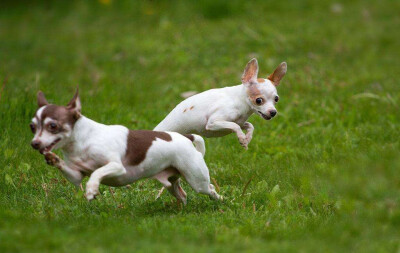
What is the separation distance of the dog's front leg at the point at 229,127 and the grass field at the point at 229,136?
0.55 meters

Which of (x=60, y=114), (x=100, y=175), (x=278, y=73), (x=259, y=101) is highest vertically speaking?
(x=60, y=114)

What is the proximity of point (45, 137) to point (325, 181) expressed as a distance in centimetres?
272

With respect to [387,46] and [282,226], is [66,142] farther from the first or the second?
[387,46]

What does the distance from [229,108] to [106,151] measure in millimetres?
1414

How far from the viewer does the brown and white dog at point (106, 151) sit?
175 inches

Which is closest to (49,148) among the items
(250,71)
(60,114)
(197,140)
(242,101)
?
(60,114)

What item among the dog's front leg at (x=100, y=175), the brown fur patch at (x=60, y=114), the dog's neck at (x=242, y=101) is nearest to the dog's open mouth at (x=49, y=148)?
the brown fur patch at (x=60, y=114)

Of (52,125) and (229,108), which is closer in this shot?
(52,125)

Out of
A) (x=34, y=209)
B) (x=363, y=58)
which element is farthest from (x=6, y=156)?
(x=363, y=58)

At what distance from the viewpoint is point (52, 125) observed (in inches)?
174

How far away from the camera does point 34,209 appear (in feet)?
17.0

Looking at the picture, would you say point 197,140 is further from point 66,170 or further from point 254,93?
point 66,170

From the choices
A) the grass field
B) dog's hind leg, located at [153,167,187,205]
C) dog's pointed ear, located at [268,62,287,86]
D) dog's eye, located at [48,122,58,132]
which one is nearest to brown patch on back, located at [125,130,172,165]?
dog's hind leg, located at [153,167,187,205]

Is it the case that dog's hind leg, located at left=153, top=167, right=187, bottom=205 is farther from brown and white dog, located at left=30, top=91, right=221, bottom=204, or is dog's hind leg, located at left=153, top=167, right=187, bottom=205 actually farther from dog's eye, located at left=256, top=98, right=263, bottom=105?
dog's eye, located at left=256, top=98, right=263, bottom=105
